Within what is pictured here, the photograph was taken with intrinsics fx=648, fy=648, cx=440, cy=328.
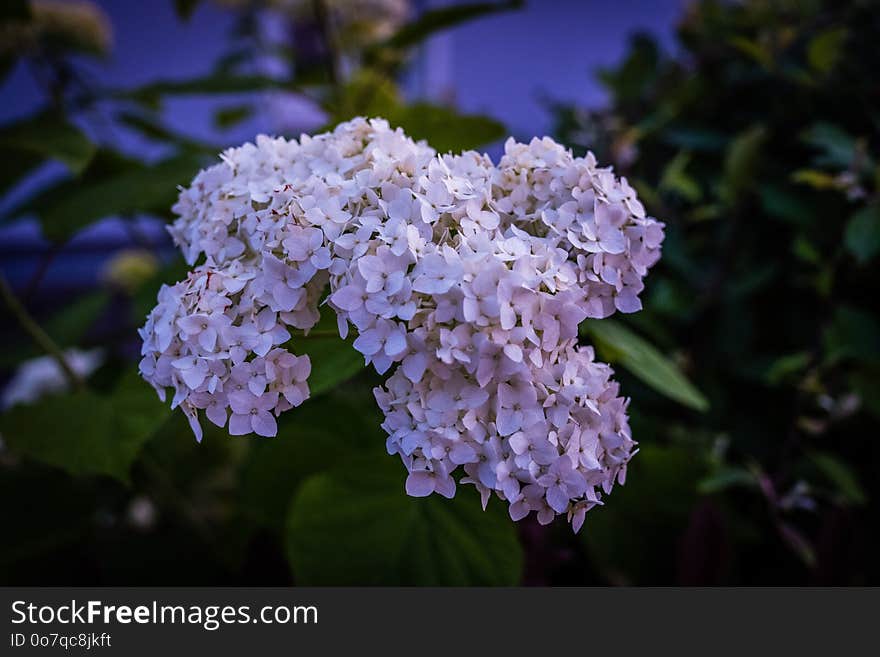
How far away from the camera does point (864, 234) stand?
0.60 metres

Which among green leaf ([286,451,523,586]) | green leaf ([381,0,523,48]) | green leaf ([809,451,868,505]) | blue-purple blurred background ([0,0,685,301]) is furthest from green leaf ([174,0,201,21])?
blue-purple blurred background ([0,0,685,301])

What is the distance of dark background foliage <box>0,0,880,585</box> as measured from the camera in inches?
18.6

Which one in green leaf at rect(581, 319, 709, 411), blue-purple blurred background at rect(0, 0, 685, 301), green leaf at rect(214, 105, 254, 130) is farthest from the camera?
blue-purple blurred background at rect(0, 0, 685, 301)

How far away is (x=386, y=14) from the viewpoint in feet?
3.97

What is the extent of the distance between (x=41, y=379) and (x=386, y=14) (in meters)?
0.89

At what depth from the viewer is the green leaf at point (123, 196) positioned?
0.51 meters

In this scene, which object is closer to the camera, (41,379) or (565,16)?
(41,379)

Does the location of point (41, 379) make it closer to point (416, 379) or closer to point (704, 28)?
point (416, 379)

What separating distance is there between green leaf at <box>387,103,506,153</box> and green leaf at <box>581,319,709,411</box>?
18 cm

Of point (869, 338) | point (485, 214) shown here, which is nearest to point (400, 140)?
point (485, 214)

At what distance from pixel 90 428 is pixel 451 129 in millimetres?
359

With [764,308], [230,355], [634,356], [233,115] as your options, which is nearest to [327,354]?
[230,355]

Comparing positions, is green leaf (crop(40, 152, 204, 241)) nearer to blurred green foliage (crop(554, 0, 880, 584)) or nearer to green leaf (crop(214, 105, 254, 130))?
blurred green foliage (crop(554, 0, 880, 584))

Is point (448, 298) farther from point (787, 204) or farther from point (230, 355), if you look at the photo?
point (787, 204)
